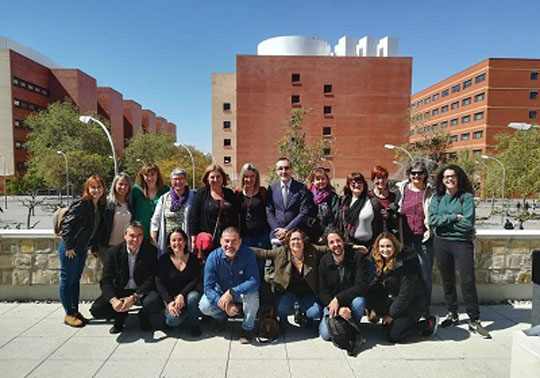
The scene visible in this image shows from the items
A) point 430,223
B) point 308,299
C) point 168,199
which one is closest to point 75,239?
point 168,199

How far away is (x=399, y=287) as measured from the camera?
13.4 ft

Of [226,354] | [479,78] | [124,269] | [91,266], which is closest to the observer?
[226,354]

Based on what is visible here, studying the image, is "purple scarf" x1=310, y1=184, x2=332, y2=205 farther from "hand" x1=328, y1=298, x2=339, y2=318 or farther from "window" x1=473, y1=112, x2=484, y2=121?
"window" x1=473, y1=112, x2=484, y2=121

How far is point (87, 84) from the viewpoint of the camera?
195 ft

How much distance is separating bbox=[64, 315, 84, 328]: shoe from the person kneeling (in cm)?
364

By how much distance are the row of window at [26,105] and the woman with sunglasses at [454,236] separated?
60.6 metres

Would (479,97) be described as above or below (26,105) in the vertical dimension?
above

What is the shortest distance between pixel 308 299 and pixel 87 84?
6625 cm

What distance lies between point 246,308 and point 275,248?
2.80ft

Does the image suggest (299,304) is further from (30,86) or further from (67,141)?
(30,86)

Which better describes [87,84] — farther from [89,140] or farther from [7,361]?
[7,361]

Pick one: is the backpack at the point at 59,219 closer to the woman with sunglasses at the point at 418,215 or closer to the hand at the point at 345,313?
the hand at the point at 345,313

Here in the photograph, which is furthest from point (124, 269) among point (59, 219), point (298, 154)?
point (298, 154)

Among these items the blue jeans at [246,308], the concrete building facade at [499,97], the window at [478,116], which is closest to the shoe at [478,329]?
the blue jeans at [246,308]
